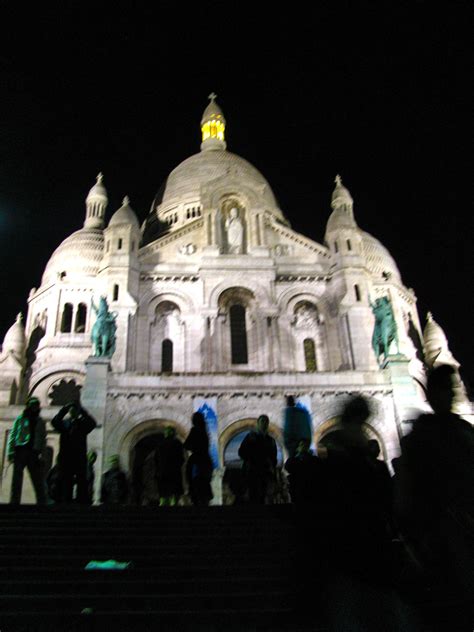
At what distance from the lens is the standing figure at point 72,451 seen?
12.4 m

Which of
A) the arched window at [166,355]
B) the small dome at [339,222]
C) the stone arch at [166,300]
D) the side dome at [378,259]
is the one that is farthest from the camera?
the side dome at [378,259]

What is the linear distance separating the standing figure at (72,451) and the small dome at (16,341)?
23720 mm

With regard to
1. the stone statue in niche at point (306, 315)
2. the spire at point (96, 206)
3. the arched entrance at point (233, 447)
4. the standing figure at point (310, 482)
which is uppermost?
the spire at point (96, 206)

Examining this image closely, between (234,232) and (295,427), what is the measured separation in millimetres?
21154

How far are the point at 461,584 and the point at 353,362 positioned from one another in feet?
75.4

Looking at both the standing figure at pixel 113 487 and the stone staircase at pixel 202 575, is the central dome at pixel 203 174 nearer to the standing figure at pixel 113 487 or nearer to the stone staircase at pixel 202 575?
the standing figure at pixel 113 487

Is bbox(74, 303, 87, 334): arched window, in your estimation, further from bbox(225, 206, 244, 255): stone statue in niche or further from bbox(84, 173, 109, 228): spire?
bbox(225, 206, 244, 255): stone statue in niche

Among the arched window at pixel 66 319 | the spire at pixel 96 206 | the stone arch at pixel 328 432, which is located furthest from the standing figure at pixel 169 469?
the spire at pixel 96 206

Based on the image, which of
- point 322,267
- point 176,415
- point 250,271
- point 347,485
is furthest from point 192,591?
point 322,267

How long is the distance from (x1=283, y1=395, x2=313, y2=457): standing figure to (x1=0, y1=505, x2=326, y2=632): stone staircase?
172cm

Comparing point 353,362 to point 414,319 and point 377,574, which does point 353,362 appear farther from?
point 377,574

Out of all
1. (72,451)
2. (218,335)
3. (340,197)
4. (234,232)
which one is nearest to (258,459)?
(72,451)

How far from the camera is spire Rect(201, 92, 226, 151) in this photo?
5284 centimetres

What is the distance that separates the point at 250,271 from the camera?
98.6 feet
